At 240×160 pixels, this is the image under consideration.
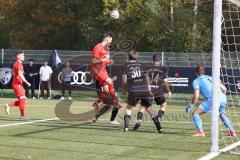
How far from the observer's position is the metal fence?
30766mm

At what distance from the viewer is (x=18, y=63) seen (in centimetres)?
1736

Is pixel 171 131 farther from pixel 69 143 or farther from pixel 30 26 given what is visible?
pixel 30 26

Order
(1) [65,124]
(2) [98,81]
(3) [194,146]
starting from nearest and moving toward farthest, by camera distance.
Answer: (3) [194,146], (1) [65,124], (2) [98,81]

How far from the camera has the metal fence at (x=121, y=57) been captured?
30.8 m

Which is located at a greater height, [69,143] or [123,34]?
[123,34]

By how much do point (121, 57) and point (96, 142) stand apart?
20.0 metres

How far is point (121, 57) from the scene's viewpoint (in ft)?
105

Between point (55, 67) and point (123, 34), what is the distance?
1383 centimetres

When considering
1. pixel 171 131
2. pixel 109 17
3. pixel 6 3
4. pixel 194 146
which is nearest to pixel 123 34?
pixel 109 17

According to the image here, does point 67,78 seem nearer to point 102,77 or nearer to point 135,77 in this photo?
point 102,77

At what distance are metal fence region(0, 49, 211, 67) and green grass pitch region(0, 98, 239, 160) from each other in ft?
46.1

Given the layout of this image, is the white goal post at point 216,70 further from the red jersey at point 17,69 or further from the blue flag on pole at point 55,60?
the blue flag on pole at point 55,60

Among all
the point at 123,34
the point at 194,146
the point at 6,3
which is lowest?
the point at 194,146

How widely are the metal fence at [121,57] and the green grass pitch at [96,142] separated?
1404cm
